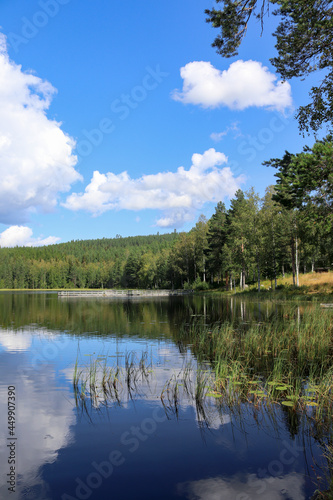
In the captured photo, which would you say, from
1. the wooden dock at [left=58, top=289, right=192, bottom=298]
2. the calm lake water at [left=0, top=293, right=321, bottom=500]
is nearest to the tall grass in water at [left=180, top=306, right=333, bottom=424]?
the calm lake water at [left=0, top=293, right=321, bottom=500]

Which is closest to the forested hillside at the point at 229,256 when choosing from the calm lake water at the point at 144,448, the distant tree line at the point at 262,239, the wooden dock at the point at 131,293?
the distant tree line at the point at 262,239

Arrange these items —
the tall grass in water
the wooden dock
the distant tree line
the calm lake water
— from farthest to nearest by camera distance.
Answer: the wooden dock, the distant tree line, the tall grass in water, the calm lake water

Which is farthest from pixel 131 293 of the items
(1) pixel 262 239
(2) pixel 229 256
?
(1) pixel 262 239

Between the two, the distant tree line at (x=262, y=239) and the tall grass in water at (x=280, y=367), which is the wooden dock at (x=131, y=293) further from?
the tall grass in water at (x=280, y=367)

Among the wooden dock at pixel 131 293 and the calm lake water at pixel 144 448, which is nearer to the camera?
the calm lake water at pixel 144 448

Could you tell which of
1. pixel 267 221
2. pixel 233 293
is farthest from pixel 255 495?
pixel 233 293

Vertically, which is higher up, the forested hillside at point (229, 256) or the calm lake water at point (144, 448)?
the forested hillside at point (229, 256)

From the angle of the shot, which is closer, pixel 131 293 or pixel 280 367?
pixel 280 367

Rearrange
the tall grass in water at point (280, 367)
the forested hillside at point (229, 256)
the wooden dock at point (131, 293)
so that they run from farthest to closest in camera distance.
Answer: the wooden dock at point (131, 293) < the forested hillside at point (229, 256) < the tall grass in water at point (280, 367)

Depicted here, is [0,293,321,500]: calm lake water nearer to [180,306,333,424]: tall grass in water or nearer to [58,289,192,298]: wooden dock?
[180,306,333,424]: tall grass in water

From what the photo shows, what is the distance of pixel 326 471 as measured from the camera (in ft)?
18.6

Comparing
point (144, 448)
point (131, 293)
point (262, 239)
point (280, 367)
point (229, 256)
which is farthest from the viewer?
point (131, 293)

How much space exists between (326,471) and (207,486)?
1.99 metres

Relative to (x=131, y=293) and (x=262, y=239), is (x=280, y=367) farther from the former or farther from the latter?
(x=131, y=293)
